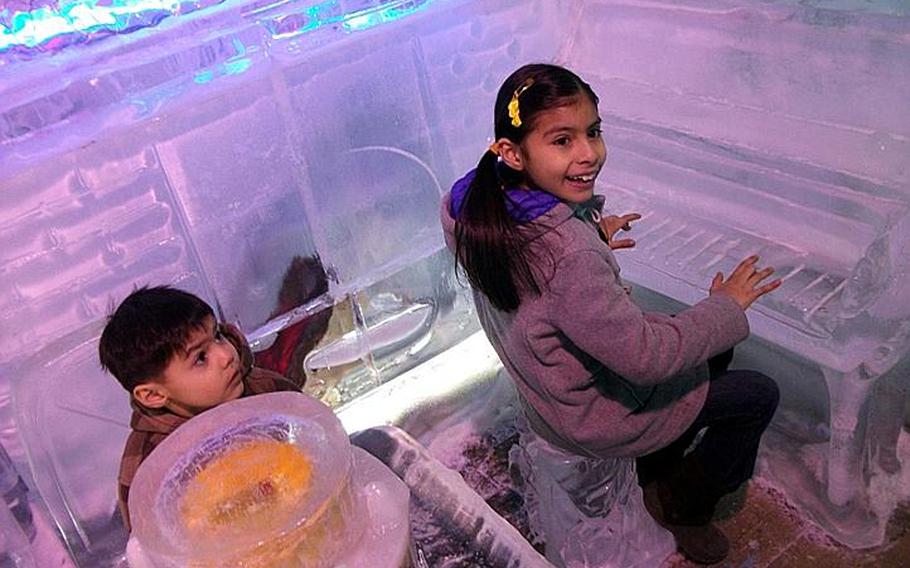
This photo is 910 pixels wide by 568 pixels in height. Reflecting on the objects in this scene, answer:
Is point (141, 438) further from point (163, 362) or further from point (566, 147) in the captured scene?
point (566, 147)

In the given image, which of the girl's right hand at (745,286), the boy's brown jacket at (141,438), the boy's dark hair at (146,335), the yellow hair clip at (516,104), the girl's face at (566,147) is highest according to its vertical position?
the yellow hair clip at (516,104)

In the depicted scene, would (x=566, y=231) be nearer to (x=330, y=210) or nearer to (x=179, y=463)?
(x=179, y=463)

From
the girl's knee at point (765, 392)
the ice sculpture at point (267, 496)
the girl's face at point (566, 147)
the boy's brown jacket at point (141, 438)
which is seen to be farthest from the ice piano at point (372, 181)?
the ice sculpture at point (267, 496)

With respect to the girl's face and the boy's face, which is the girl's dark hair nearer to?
the girl's face

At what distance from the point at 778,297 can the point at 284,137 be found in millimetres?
1055

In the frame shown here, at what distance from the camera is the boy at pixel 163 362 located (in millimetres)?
1227

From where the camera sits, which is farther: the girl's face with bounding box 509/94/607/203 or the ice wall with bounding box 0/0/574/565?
the ice wall with bounding box 0/0/574/565

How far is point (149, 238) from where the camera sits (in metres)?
1.72

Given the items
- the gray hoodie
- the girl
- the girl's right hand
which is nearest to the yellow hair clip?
the girl

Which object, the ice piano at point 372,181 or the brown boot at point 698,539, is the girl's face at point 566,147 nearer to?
the ice piano at point 372,181

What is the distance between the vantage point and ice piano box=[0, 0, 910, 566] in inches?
61.4

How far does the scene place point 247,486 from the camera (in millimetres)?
973

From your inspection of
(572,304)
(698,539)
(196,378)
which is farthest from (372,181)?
(698,539)

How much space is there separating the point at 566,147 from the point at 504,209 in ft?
0.40
